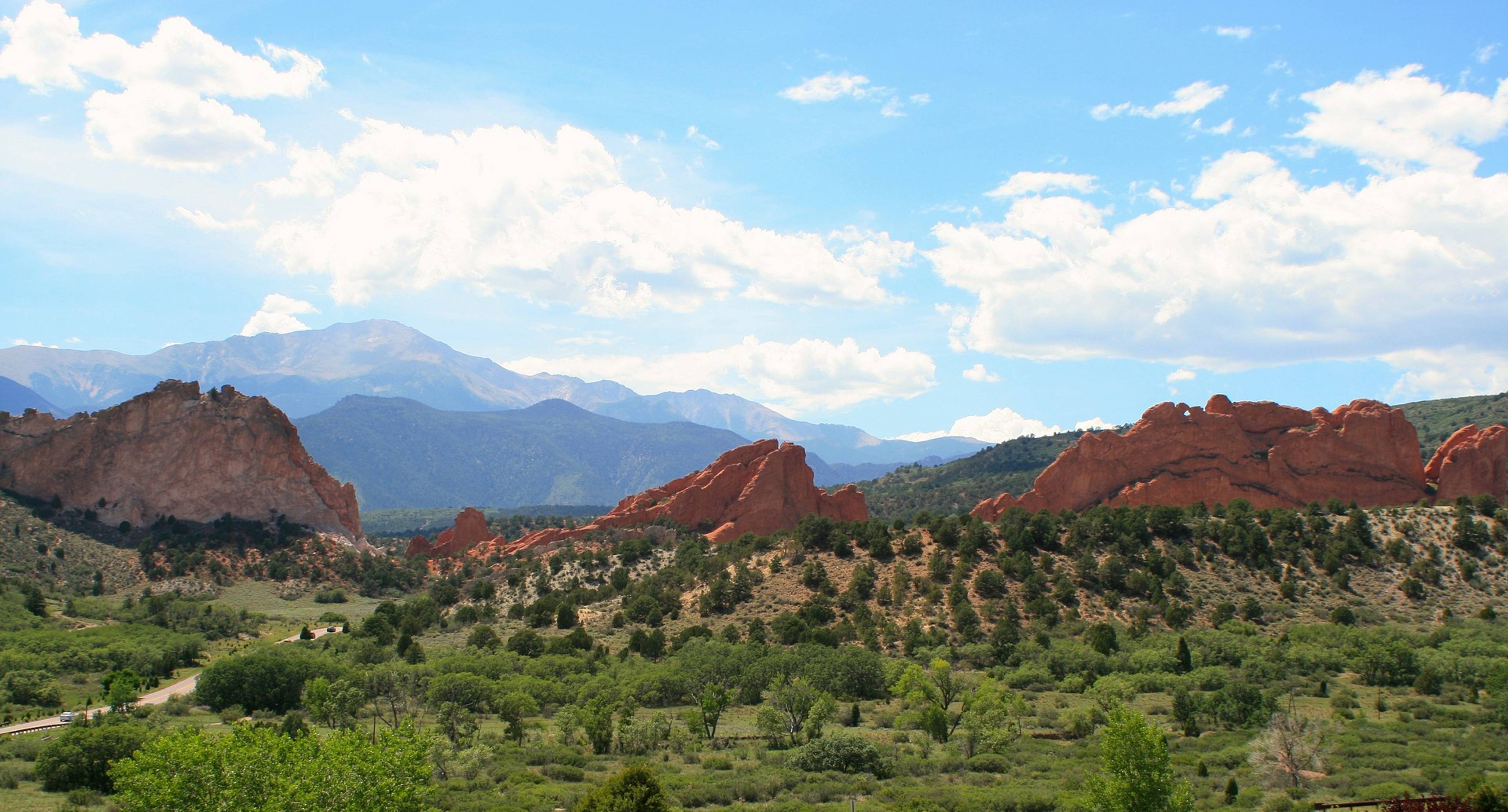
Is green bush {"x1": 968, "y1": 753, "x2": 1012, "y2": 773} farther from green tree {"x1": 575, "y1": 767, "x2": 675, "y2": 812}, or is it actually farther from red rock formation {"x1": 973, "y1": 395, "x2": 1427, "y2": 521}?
red rock formation {"x1": 973, "y1": 395, "x2": 1427, "y2": 521}

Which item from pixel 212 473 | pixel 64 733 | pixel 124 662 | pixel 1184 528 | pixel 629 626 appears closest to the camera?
pixel 64 733

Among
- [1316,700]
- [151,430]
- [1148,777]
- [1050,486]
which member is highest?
[151,430]

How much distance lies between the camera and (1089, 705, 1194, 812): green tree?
26.3 metres

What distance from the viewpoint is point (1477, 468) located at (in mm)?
86000

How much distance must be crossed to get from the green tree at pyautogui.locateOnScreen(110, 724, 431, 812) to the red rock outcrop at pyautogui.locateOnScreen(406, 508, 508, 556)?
97.7 meters

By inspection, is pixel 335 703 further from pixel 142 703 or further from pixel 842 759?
pixel 842 759

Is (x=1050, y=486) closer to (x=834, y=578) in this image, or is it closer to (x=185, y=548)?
(x=834, y=578)

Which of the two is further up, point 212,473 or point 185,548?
point 212,473

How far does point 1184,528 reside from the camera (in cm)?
7656

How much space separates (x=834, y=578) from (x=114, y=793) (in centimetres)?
5009

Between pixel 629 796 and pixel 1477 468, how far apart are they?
90.3 metres

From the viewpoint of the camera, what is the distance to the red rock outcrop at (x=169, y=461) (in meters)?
110

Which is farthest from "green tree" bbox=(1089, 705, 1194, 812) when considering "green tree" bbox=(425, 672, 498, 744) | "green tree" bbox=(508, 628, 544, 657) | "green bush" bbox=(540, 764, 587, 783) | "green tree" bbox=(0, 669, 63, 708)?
"green tree" bbox=(0, 669, 63, 708)

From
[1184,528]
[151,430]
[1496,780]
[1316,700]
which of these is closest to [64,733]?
[1496,780]
